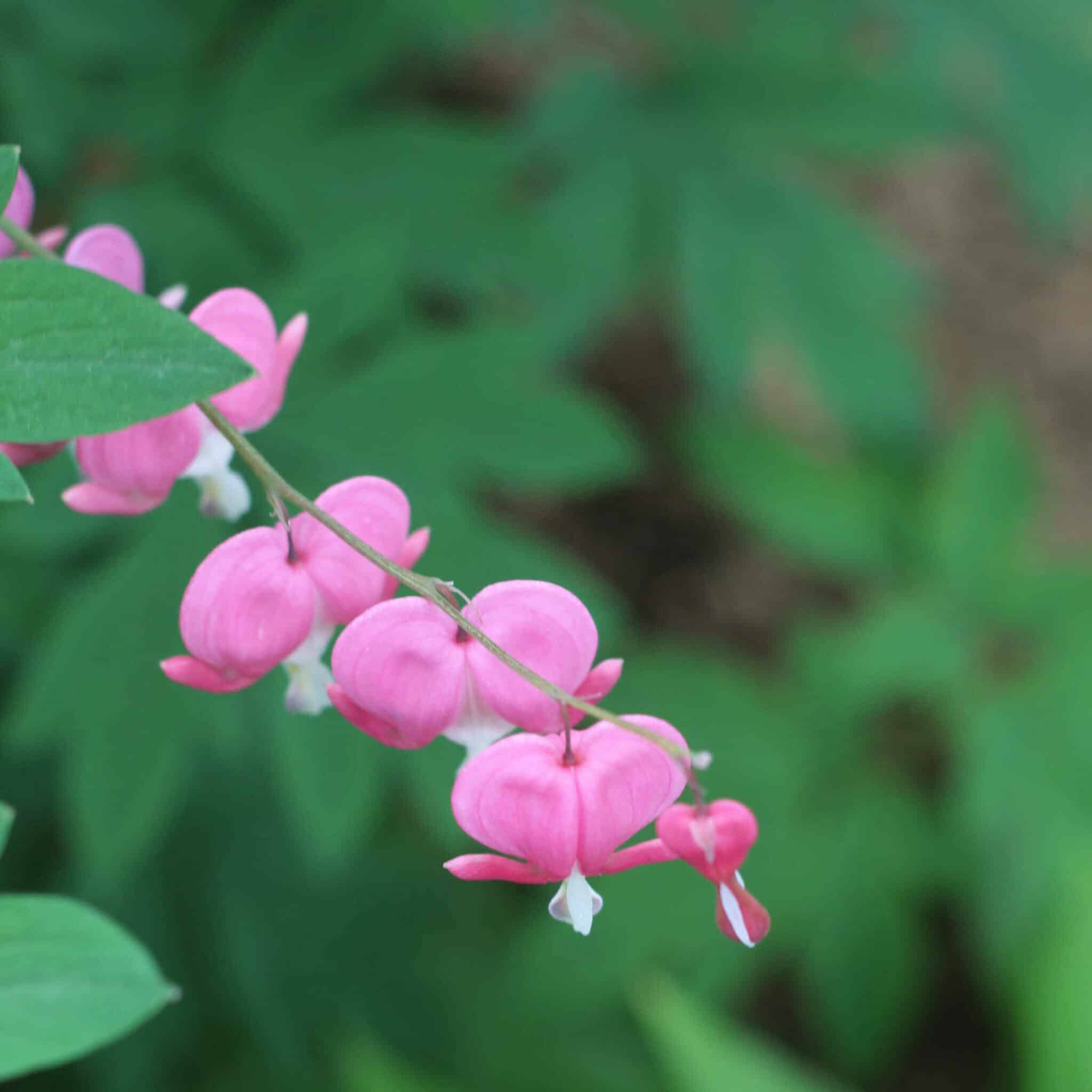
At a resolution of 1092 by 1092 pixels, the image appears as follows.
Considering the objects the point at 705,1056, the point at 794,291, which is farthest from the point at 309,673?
the point at 794,291

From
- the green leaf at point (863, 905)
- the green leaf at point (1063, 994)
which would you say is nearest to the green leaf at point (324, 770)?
the green leaf at point (863, 905)

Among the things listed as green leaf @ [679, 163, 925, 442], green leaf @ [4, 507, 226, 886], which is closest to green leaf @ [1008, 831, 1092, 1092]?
green leaf @ [679, 163, 925, 442]

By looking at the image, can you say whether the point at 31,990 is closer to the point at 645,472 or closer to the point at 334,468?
the point at 334,468

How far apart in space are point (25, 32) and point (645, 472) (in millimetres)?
1885

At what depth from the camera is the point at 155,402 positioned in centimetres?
63

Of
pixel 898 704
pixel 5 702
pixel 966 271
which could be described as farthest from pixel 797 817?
pixel 966 271

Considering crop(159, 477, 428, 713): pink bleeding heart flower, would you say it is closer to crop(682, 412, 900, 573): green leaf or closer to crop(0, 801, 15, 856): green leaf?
crop(0, 801, 15, 856): green leaf

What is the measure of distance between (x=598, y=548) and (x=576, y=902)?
2.61 meters

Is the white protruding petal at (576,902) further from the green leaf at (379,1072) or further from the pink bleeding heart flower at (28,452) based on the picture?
the green leaf at (379,1072)

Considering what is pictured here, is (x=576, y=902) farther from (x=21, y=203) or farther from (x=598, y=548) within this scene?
(x=598, y=548)

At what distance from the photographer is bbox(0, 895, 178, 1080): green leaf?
721 mm

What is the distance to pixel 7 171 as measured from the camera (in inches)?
26.9

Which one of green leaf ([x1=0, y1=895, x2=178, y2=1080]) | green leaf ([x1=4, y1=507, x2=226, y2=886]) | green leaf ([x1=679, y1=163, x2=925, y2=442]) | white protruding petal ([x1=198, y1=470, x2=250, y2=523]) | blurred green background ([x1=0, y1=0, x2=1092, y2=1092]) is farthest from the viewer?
green leaf ([x1=679, y1=163, x2=925, y2=442])

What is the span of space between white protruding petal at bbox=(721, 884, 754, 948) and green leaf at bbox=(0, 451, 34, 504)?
1.40ft
